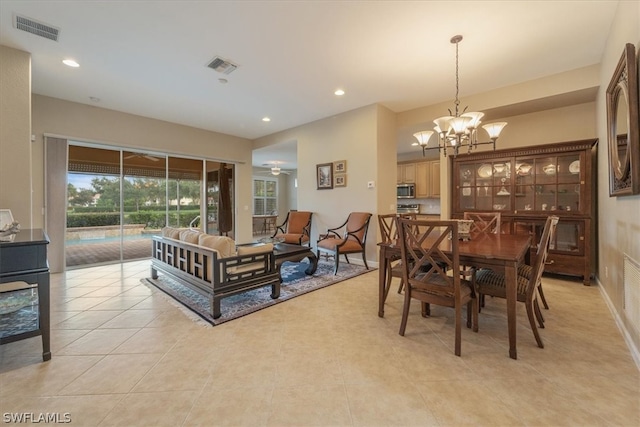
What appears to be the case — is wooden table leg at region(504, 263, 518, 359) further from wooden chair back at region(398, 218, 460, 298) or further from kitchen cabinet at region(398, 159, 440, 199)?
kitchen cabinet at region(398, 159, 440, 199)

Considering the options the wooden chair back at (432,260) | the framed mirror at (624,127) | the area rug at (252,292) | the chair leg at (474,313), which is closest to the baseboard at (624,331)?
the chair leg at (474,313)

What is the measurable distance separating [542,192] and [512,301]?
10.0ft

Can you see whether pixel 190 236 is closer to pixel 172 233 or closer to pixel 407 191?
pixel 172 233

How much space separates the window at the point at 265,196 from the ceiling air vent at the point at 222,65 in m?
7.88

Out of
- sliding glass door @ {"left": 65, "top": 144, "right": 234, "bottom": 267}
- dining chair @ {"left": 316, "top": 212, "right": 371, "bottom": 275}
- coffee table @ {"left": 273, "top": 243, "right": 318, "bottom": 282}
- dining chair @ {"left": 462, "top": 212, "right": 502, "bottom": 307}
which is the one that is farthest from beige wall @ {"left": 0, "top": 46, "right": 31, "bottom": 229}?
dining chair @ {"left": 462, "top": 212, "right": 502, "bottom": 307}

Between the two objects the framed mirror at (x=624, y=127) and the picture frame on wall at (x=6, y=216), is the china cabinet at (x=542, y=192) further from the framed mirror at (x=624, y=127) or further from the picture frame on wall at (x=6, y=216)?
the picture frame on wall at (x=6, y=216)

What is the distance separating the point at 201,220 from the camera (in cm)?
652

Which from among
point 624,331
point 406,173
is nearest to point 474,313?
point 624,331

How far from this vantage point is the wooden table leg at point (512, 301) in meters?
1.91

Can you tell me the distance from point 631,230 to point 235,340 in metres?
3.29

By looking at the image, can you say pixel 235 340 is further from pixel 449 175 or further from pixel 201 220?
pixel 201 220

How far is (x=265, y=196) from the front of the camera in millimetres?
11695

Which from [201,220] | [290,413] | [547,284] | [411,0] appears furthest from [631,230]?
[201,220]

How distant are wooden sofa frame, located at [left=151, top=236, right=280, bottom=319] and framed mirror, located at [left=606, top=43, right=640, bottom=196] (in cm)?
321
